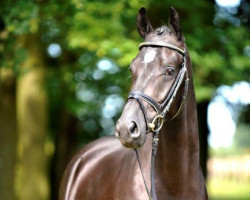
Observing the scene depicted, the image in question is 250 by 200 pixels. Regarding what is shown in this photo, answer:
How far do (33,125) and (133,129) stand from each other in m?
9.74

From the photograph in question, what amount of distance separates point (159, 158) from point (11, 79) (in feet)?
27.8

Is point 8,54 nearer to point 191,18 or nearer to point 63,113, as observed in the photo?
point 191,18

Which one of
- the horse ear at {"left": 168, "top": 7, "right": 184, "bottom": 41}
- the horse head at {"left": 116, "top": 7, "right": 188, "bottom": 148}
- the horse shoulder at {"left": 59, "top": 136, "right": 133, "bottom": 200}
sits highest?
the horse ear at {"left": 168, "top": 7, "right": 184, "bottom": 41}

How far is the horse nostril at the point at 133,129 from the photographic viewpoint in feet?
12.2

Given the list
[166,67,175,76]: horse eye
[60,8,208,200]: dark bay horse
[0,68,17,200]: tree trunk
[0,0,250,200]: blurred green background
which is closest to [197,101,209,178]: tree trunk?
[0,0,250,200]: blurred green background

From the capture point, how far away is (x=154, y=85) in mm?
4008

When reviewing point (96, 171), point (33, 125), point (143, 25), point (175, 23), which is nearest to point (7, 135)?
point (33, 125)

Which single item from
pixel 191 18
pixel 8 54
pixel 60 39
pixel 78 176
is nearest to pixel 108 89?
pixel 60 39

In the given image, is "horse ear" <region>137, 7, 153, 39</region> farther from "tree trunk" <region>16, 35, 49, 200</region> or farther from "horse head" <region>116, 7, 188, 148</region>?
"tree trunk" <region>16, 35, 49, 200</region>

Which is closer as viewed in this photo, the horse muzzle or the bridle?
the horse muzzle

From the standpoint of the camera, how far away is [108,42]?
9555mm

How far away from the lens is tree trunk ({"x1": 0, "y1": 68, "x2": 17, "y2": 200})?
1194cm

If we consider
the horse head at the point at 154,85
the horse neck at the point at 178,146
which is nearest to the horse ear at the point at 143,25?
the horse head at the point at 154,85

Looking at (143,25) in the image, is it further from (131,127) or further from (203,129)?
(203,129)
